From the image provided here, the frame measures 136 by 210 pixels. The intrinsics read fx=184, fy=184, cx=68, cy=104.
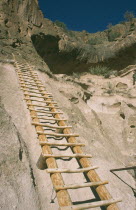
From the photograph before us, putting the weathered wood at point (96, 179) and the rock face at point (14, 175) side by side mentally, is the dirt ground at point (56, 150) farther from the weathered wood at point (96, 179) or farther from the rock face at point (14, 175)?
the weathered wood at point (96, 179)

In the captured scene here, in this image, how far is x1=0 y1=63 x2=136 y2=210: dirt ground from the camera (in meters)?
2.67

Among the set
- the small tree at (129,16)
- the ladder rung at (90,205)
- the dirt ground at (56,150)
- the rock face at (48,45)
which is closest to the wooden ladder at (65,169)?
the ladder rung at (90,205)

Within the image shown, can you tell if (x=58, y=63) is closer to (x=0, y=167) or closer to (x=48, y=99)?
(x=48, y=99)

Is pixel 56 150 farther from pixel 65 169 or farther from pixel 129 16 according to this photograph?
pixel 129 16

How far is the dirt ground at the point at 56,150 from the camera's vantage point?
2666 mm

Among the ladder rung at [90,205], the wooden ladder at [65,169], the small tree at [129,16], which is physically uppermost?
the small tree at [129,16]

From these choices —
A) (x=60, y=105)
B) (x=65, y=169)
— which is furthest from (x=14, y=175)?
(x=60, y=105)

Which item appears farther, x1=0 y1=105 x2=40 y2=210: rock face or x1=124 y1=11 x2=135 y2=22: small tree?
x1=124 y1=11 x2=135 y2=22: small tree

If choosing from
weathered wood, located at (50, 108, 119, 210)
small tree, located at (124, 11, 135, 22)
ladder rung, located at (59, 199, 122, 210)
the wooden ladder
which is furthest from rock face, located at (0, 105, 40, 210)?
small tree, located at (124, 11, 135, 22)

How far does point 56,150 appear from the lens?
3830mm

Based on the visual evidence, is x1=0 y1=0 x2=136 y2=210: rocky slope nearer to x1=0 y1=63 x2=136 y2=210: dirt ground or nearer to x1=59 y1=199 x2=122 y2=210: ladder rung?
x1=0 y1=63 x2=136 y2=210: dirt ground

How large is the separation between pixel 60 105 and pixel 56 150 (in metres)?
2.06

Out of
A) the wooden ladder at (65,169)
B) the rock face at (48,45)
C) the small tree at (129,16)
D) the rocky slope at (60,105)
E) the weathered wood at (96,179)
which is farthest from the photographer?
the small tree at (129,16)

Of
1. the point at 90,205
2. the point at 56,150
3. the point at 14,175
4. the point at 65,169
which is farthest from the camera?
the point at 56,150
